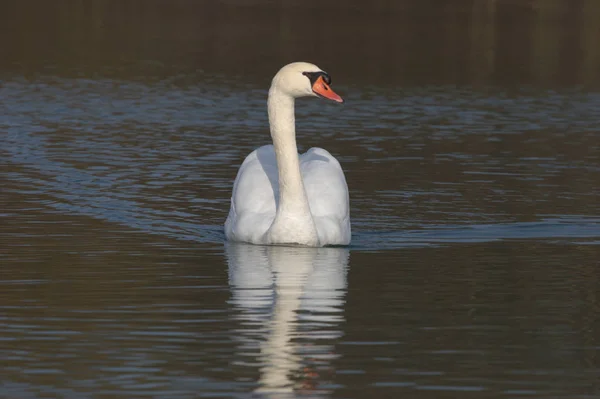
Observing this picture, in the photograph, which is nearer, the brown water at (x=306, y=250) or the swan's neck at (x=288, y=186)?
the brown water at (x=306, y=250)

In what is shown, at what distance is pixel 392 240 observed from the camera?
1506 centimetres

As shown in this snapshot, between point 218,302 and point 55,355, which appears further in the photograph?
point 218,302

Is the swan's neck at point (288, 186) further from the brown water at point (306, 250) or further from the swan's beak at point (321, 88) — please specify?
the swan's beak at point (321, 88)

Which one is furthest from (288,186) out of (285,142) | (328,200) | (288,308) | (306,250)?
(288,308)

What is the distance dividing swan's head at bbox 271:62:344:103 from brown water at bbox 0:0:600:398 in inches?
59.9

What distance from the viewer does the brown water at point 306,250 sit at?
952 cm

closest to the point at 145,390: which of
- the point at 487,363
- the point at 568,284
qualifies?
the point at 487,363

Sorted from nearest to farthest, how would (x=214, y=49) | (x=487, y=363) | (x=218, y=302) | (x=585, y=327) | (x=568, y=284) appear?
1. (x=487, y=363)
2. (x=585, y=327)
3. (x=218, y=302)
4. (x=568, y=284)
5. (x=214, y=49)

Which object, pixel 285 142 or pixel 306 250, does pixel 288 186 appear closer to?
pixel 285 142

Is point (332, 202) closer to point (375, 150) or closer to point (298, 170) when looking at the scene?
point (298, 170)

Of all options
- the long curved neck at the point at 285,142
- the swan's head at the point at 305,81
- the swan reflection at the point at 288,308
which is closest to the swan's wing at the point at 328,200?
the swan reflection at the point at 288,308

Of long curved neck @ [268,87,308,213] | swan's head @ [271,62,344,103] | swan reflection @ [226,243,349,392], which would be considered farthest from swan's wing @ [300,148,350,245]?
swan's head @ [271,62,344,103]

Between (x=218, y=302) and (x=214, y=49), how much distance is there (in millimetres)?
32842

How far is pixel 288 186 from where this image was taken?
1452 cm
